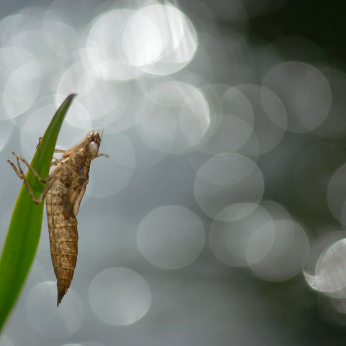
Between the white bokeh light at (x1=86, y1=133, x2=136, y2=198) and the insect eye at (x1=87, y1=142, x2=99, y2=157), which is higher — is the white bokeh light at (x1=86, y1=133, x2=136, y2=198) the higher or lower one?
the higher one

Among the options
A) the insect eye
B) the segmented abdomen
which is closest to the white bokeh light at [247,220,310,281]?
the insect eye

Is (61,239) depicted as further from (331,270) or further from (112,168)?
(112,168)

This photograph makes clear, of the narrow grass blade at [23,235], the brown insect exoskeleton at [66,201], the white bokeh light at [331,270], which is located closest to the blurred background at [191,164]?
the white bokeh light at [331,270]

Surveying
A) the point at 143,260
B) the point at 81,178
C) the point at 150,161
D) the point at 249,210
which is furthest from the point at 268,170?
the point at 81,178

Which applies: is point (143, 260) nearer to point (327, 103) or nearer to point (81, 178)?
point (327, 103)

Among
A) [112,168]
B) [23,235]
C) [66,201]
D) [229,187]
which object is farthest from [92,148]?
[112,168]

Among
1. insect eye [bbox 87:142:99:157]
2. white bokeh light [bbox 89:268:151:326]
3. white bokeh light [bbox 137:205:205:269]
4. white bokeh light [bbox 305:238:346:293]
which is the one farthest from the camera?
white bokeh light [bbox 137:205:205:269]

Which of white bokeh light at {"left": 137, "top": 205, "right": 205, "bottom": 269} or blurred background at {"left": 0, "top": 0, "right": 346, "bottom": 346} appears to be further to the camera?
white bokeh light at {"left": 137, "top": 205, "right": 205, "bottom": 269}

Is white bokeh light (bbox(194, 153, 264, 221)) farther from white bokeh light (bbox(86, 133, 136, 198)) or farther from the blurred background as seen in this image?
white bokeh light (bbox(86, 133, 136, 198))
